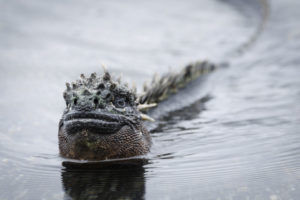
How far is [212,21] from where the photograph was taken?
17812 millimetres

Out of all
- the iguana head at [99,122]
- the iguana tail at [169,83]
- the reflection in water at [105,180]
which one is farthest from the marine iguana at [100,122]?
the iguana tail at [169,83]

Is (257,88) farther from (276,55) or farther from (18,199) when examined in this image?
(18,199)

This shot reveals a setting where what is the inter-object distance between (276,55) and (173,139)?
8.07 meters

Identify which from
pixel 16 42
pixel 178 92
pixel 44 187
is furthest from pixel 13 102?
pixel 16 42

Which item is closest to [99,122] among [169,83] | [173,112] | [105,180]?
[105,180]

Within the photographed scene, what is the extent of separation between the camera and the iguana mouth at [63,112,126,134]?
14.0 feet

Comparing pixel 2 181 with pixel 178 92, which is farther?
pixel 178 92

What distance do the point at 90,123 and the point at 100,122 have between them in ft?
0.39

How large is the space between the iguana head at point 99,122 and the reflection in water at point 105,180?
0.11 meters

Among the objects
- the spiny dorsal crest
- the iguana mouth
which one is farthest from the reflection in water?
the spiny dorsal crest

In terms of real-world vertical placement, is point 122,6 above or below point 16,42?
above

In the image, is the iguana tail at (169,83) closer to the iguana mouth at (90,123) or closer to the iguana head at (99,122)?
the iguana head at (99,122)

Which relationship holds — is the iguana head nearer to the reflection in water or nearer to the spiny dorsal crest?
the spiny dorsal crest

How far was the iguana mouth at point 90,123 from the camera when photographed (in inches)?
168
